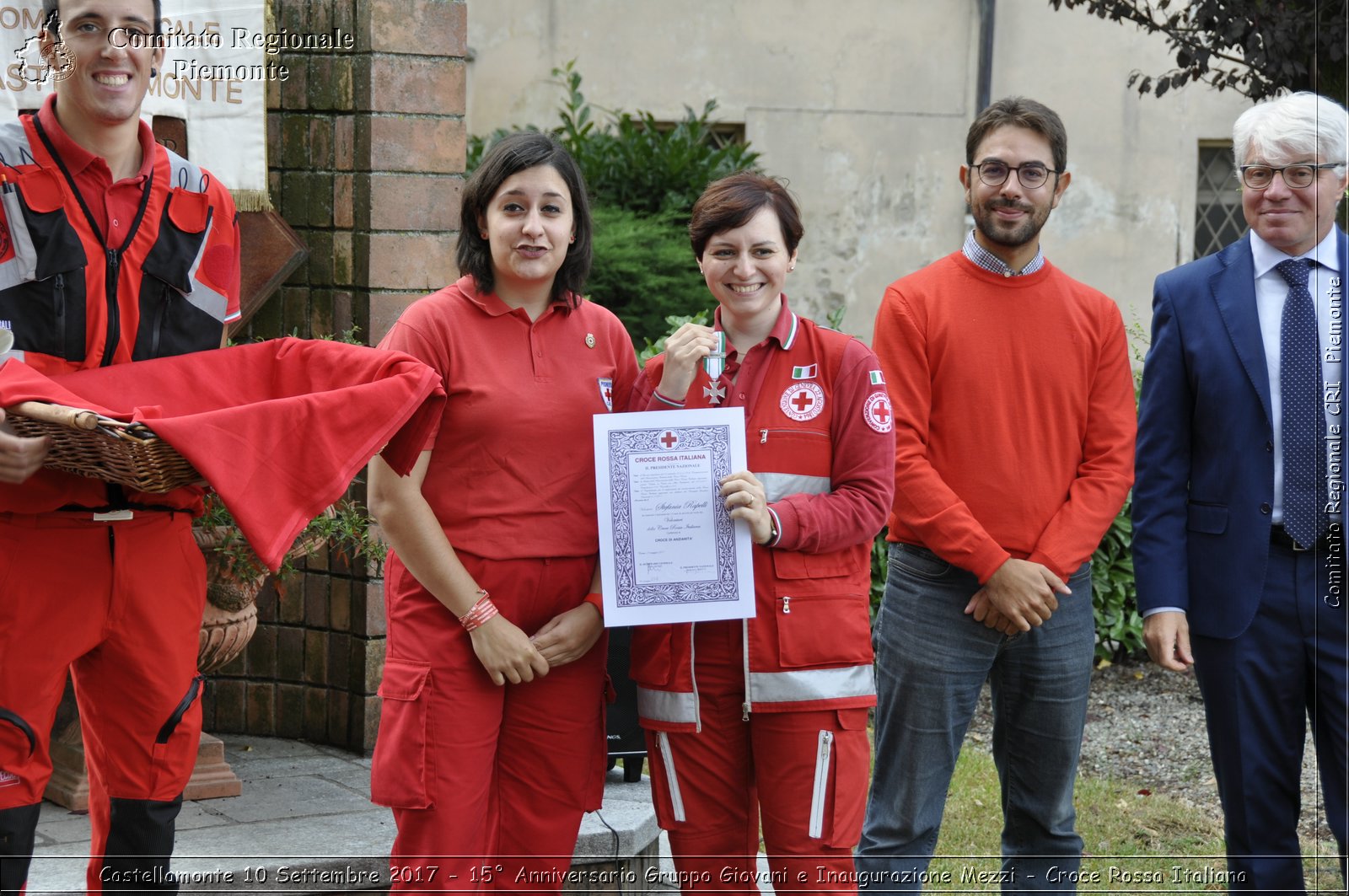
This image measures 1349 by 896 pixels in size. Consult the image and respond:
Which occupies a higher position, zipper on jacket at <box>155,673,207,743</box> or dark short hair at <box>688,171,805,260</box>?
dark short hair at <box>688,171,805,260</box>

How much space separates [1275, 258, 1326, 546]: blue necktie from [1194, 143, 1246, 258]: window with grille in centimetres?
1096

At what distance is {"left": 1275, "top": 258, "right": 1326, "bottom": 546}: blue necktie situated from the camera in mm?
3510

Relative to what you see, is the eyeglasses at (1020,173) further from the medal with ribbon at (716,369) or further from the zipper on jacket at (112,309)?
the zipper on jacket at (112,309)

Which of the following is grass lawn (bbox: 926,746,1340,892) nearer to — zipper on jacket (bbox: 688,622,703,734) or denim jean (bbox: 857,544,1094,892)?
denim jean (bbox: 857,544,1094,892)

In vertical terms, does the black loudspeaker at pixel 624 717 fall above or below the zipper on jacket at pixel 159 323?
below

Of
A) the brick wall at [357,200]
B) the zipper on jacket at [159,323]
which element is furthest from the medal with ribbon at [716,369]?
the brick wall at [357,200]

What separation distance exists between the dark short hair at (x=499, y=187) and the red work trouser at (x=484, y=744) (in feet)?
2.31

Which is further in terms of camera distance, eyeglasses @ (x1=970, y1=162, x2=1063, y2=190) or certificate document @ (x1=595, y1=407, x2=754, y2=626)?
eyeglasses @ (x1=970, y1=162, x2=1063, y2=190)

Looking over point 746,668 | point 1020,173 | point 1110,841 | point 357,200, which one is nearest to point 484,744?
point 746,668

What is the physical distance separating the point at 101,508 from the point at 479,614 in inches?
34.4

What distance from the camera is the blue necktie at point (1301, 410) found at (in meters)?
3.51

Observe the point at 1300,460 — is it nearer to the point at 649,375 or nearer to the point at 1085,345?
the point at 1085,345

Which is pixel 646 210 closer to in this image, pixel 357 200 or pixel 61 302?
pixel 357 200

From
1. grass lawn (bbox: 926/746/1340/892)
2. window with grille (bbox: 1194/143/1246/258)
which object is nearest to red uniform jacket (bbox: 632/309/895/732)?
grass lawn (bbox: 926/746/1340/892)
